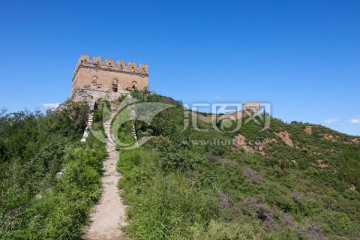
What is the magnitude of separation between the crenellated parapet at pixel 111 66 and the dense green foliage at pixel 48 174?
5757 millimetres

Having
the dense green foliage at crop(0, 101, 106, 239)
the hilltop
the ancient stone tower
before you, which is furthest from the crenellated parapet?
the dense green foliage at crop(0, 101, 106, 239)

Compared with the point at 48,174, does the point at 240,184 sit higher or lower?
lower

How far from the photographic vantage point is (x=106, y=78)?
2483 centimetres

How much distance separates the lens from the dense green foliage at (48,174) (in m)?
6.13

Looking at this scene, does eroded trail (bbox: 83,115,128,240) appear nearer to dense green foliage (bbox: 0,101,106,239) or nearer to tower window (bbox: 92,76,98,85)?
dense green foliage (bbox: 0,101,106,239)

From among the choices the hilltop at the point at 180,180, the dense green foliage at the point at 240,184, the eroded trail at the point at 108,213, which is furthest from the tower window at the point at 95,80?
the eroded trail at the point at 108,213

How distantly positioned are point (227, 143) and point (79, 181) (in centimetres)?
1712

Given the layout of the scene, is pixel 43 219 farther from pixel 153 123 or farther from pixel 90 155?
pixel 153 123

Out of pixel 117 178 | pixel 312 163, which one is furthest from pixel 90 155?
pixel 312 163

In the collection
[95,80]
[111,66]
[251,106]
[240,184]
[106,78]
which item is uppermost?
[111,66]

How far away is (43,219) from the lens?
6406 millimetres

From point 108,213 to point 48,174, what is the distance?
3740 millimetres

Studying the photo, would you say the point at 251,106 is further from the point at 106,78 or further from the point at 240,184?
the point at 240,184

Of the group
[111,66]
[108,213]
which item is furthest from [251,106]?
[108,213]
